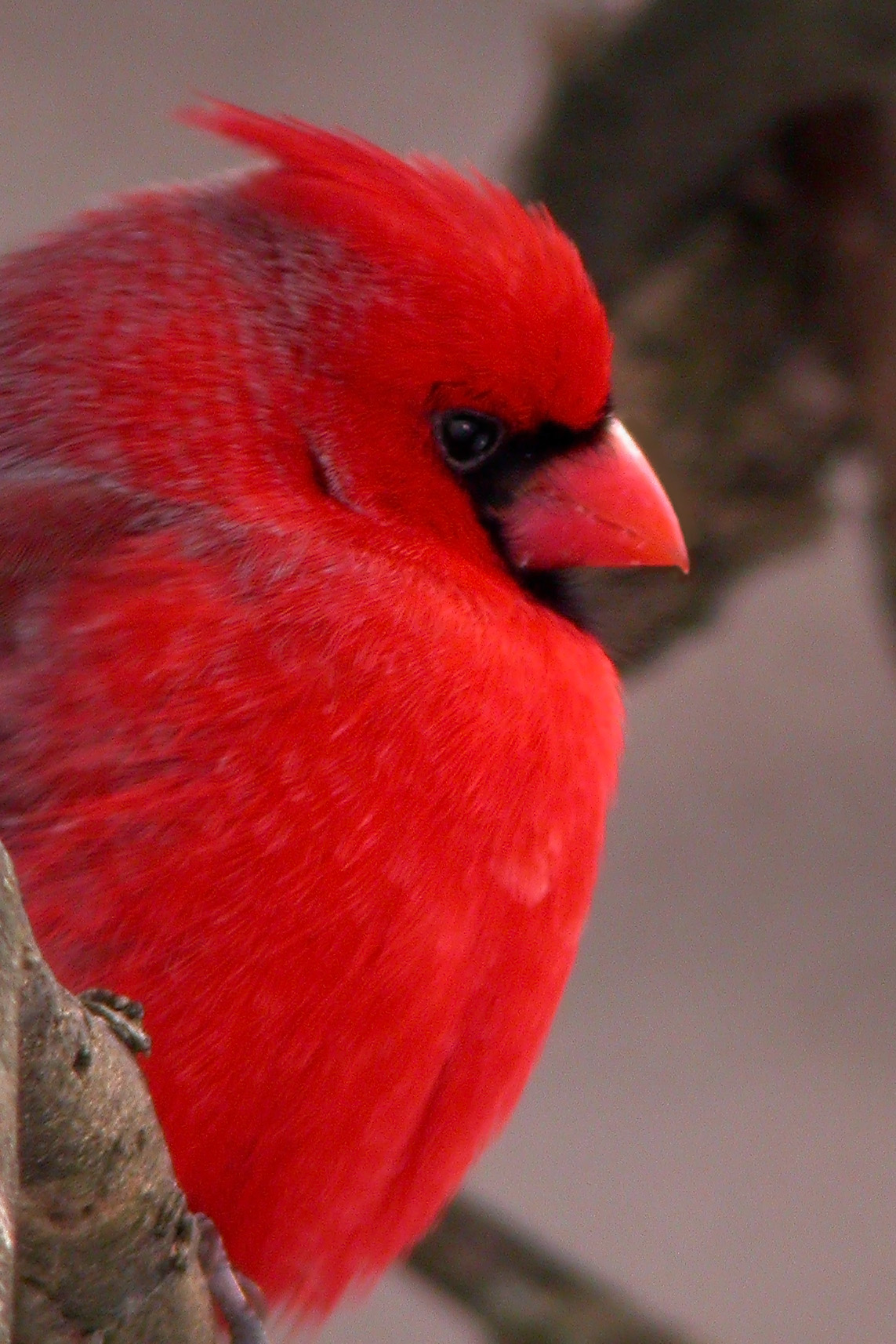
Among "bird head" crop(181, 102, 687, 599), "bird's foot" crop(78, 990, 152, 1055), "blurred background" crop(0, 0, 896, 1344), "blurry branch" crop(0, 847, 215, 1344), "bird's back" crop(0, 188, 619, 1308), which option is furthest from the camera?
"blurred background" crop(0, 0, 896, 1344)

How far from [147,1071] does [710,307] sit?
114cm

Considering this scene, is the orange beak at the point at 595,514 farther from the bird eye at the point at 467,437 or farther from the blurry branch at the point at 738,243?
the blurry branch at the point at 738,243

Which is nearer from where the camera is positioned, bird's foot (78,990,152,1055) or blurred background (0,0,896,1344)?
bird's foot (78,990,152,1055)

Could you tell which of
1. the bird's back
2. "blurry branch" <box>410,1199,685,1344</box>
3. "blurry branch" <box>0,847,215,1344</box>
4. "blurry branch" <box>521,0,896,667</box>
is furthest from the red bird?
"blurry branch" <box>521,0,896,667</box>

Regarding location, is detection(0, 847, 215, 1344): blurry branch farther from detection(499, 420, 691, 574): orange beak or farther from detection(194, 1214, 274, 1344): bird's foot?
detection(499, 420, 691, 574): orange beak

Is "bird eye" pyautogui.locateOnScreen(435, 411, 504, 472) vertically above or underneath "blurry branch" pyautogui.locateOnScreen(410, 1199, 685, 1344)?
above

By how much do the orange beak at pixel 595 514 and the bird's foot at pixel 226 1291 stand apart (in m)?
0.42

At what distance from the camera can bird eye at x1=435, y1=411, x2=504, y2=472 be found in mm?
1031

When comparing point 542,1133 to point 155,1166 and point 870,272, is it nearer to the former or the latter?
point 870,272

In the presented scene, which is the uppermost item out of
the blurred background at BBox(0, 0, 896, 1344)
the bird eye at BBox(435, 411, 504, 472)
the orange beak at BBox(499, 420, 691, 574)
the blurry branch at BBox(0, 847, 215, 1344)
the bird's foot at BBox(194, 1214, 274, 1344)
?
the bird eye at BBox(435, 411, 504, 472)

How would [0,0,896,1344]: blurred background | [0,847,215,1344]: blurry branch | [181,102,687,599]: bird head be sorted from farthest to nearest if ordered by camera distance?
[0,0,896,1344]: blurred background, [181,102,687,599]: bird head, [0,847,215,1344]: blurry branch

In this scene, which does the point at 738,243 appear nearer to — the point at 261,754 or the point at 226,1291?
the point at 261,754

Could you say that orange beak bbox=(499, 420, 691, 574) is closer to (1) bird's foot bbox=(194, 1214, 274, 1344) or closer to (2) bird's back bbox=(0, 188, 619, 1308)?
(2) bird's back bbox=(0, 188, 619, 1308)

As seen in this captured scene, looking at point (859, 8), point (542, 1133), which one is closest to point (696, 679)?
point (542, 1133)
